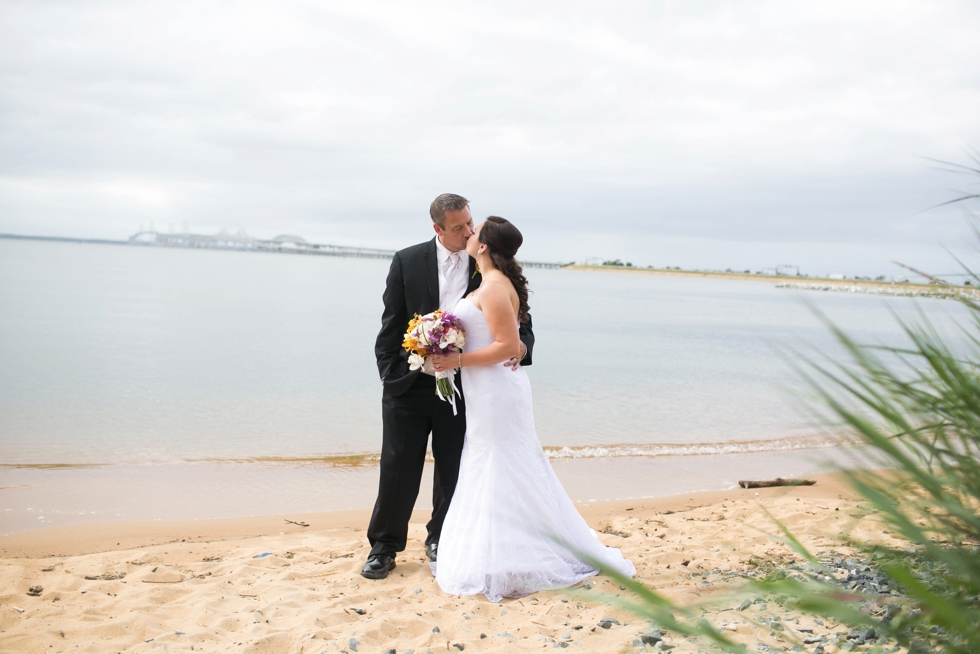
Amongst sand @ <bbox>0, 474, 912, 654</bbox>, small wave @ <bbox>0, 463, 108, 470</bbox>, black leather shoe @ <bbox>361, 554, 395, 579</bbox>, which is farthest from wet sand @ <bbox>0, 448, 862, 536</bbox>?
black leather shoe @ <bbox>361, 554, 395, 579</bbox>

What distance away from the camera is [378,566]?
497 cm

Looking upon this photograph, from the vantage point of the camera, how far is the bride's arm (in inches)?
183

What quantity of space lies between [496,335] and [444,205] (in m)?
0.97

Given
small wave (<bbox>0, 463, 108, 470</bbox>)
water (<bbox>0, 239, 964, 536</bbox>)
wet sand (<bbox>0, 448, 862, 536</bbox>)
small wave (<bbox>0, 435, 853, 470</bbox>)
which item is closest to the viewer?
wet sand (<bbox>0, 448, 862, 536</bbox>)

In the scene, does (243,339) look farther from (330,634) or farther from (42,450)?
(330,634)

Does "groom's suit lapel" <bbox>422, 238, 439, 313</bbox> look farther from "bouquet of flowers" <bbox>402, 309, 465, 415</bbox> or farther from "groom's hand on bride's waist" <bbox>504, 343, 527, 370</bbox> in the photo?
"groom's hand on bride's waist" <bbox>504, 343, 527, 370</bbox>

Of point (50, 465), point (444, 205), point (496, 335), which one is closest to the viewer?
point (496, 335)

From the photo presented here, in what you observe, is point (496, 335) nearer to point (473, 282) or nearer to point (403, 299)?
point (473, 282)

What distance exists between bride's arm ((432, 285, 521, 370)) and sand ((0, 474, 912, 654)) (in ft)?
5.00

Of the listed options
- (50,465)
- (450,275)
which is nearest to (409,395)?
(450,275)

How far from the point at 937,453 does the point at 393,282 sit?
159 inches

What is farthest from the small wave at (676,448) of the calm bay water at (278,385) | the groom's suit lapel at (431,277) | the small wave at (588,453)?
the groom's suit lapel at (431,277)

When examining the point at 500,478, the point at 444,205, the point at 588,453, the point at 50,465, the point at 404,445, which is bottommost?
the point at 50,465

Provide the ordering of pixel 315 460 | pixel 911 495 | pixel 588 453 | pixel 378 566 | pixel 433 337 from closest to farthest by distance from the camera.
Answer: pixel 911 495
pixel 433 337
pixel 378 566
pixel 315 460
pixel 588 453
